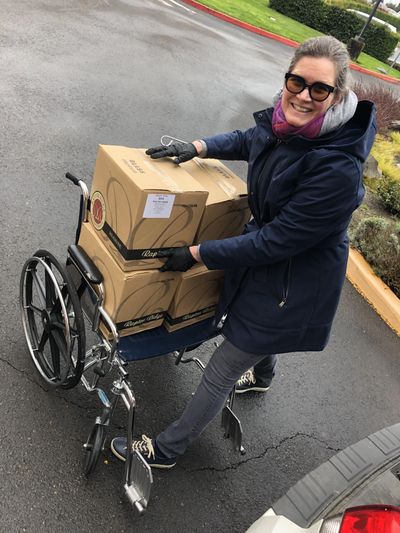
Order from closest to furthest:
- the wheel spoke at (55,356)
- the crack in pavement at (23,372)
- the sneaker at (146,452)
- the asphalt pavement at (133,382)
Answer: the asphalt pavement at (133,382) < the sneaker at (146,452) < the wheel spoke at (55,356) < the crack in pavement at (23,372)

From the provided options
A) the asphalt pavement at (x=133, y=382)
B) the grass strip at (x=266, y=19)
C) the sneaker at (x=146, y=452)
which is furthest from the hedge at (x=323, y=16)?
the sneaker at (x=146, y=452)

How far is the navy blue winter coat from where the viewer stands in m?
1.61

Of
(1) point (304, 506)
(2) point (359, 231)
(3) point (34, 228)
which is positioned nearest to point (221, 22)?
(2) point (359, 231)

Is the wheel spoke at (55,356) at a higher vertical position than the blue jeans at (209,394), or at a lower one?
lower

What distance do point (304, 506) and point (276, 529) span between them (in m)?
0.23

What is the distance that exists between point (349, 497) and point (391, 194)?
15.4 feet

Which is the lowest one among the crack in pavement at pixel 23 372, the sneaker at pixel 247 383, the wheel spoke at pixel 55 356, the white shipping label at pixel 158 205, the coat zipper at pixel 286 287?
the crack in pavement at pixel 23 372

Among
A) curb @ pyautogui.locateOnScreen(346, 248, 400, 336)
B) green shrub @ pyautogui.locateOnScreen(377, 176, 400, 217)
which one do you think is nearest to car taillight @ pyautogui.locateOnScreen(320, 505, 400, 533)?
curb @ pyautogui.locateOnScreen(346, 248, 400, 336)

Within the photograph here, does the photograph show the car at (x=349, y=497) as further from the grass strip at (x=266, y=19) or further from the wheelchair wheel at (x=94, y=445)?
the grass strip at (x=266, y=19)

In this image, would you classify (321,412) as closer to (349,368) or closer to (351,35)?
(349,368)

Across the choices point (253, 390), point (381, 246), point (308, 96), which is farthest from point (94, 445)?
point (381, 246)

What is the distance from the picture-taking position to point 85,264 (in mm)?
2037

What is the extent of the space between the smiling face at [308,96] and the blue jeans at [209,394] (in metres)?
1.01

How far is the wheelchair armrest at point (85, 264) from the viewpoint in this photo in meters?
2.00
